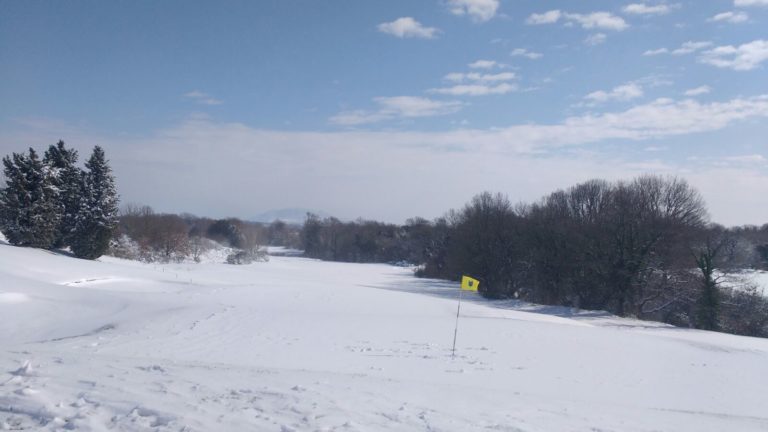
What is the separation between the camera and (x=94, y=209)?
38125 millimetres

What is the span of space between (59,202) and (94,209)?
7.01ft

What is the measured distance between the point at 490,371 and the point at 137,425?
8.88 m

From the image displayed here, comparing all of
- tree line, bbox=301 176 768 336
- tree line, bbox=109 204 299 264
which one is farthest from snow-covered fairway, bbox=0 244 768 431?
tree line, bbox=109 204 299 264

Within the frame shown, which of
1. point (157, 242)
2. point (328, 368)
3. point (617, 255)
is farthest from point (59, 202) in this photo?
point (617, 255)

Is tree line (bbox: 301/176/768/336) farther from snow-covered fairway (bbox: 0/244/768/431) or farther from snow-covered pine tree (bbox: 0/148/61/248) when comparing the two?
snow-covered pine tree (bbox: 0/148/61/248)

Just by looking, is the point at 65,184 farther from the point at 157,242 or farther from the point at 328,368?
the point at 328,368

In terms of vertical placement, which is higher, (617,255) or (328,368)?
(617,255)

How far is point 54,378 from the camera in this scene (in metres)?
7.75

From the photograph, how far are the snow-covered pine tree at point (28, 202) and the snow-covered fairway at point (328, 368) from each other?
6589 millimetres

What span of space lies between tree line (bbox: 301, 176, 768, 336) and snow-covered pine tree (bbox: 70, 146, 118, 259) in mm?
29349

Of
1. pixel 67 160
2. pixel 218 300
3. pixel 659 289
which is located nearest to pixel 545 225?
pixel 659 289

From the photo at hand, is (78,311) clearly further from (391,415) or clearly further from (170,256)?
(170,256)

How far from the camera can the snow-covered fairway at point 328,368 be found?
6.88 metres

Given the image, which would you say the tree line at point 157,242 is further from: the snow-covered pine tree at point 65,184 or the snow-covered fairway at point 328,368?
the snow-covered fairway at point 328,368
